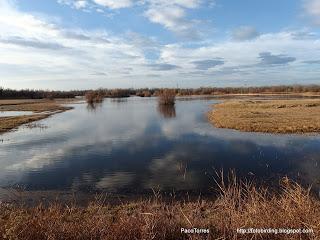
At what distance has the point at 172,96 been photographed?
63.5 meters

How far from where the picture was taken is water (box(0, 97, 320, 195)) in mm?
13453

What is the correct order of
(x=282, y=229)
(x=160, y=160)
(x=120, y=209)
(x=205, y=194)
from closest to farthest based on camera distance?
(x=282, y=229), (x=120, y=209), (x=205, y=194), (x=160, y=160)

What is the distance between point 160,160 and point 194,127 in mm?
13019

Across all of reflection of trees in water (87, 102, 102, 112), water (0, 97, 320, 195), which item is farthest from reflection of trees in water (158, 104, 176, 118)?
water (0, 97, 320, 195)

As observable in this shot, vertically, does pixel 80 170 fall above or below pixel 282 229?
below

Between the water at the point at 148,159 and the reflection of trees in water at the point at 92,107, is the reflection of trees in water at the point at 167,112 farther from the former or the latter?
the water at the point at 148,159

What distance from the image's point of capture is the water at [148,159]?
13.5m

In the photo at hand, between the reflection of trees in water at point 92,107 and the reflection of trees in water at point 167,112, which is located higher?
the reflection of trees in water at point 167,112

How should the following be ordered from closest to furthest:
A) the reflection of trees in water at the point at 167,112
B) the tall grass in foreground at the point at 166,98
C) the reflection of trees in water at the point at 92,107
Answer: the reflection of trees in water at the point at 167,112 < the reflection of trees in water at the point at 92,107 < the tall grass in foreground at the point at 166,98

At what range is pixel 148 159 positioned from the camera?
56.9 ft

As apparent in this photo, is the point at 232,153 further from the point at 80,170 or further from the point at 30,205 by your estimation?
the point at 30,205

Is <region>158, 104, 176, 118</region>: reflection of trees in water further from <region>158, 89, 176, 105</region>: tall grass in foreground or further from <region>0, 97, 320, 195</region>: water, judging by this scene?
<region>0, 97, 320, 195</region>: water

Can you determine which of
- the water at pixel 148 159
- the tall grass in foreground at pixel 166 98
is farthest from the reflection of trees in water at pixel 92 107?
the water at pixel 148 159

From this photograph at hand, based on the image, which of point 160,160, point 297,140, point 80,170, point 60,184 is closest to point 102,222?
point 60,184
